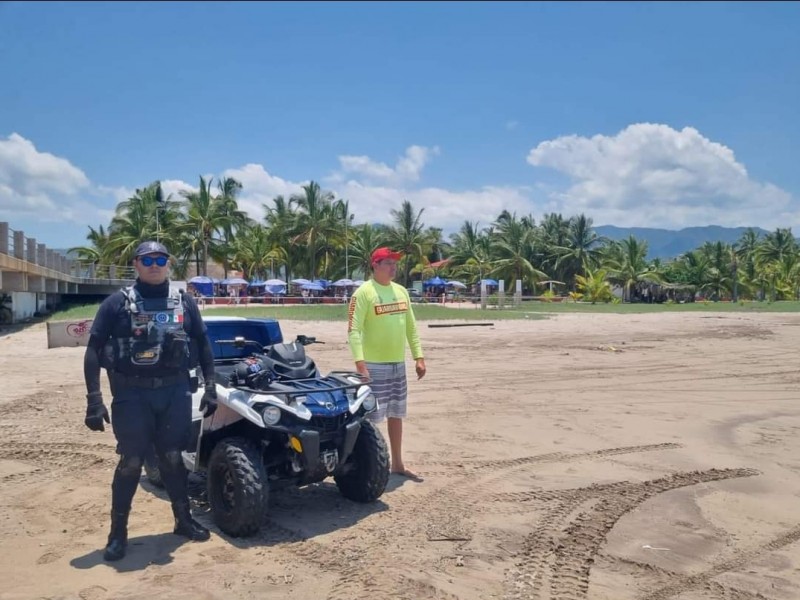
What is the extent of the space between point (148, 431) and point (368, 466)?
5.18ft

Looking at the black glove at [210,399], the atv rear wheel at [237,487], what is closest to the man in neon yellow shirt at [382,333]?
the atv rear wheel at [237,487]

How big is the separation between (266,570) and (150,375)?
1347 millimetres

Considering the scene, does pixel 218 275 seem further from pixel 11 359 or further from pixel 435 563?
pixel 435 563

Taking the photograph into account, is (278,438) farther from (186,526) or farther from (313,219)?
(313,219)

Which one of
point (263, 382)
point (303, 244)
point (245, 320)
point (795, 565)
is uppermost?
point (303, 244)

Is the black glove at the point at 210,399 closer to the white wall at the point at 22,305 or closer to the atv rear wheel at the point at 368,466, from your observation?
the atv rear wheel at the point at 368,466

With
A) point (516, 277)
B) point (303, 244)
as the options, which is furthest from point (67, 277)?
point (516, 277)

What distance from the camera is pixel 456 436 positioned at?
7656 mm

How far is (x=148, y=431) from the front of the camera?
4.30 m

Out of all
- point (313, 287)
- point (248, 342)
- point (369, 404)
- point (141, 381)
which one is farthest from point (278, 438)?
point (313, 287)

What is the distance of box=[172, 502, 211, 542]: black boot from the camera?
4.50 meters

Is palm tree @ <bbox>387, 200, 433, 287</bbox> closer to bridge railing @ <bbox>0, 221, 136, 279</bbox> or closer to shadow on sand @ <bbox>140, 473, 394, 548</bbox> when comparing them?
bridge railing @ <bbox>0, 221, 136, 279</bbox>

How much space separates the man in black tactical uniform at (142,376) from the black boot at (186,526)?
0.5 inches

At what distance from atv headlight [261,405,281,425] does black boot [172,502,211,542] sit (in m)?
0.78
